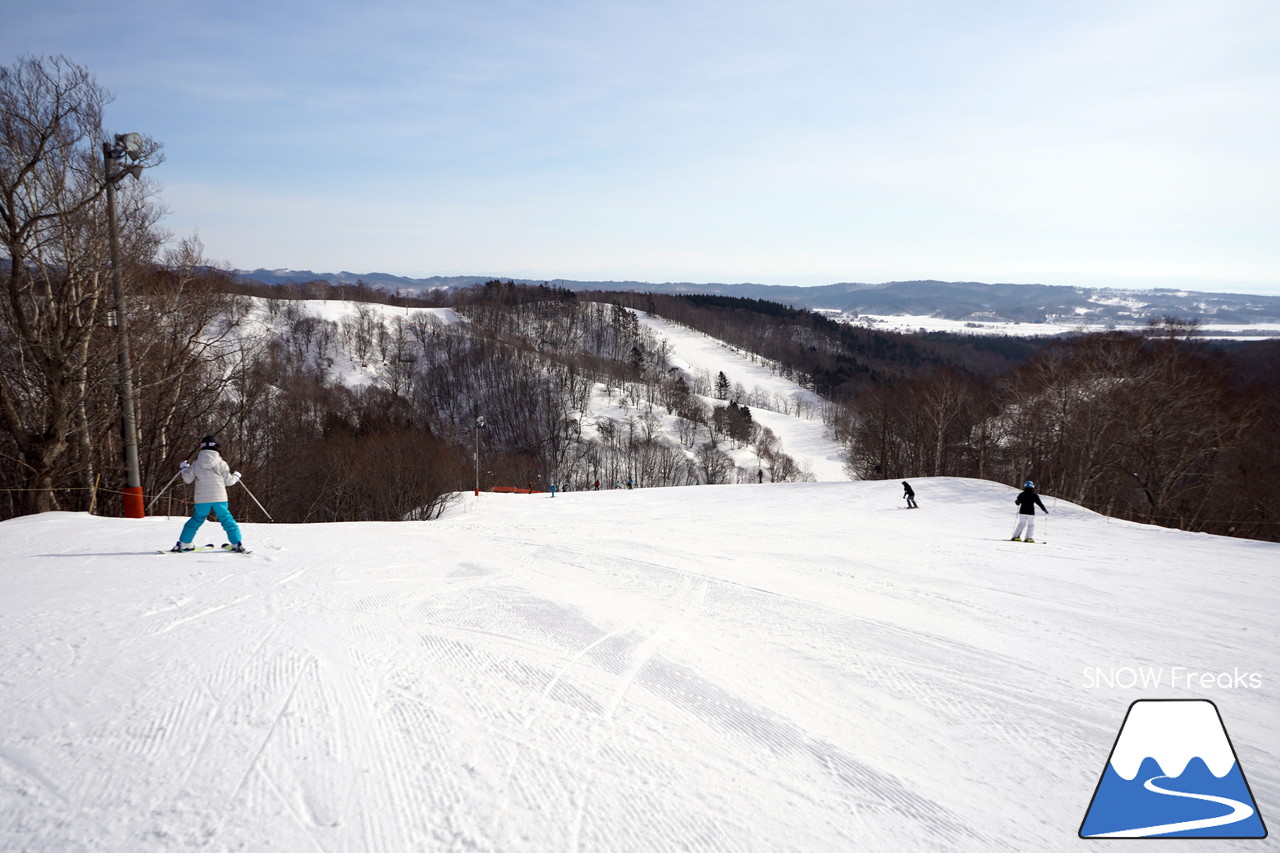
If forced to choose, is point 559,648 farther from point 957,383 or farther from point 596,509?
point 957,383

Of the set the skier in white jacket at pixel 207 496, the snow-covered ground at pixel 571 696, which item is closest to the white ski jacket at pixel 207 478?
the skier in white jacket at pixel 207 496

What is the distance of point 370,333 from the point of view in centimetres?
13288

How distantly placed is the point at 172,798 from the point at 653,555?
24.0 ft

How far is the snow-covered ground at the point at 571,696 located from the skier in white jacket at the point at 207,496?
39 centimetres

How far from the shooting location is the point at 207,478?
8508mm

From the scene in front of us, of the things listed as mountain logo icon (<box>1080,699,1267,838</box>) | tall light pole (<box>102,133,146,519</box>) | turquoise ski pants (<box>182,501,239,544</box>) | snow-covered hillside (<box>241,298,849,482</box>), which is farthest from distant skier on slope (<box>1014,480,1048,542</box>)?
snow-covered hillside (<box>241,298,849,482</box>)

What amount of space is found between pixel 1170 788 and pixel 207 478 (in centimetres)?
1068

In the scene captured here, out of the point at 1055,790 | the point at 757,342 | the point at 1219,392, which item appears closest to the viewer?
the point at 1055,790

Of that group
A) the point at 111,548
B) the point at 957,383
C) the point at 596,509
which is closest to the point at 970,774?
the point at 111,548

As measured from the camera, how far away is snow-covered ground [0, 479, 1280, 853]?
3.02 metres
